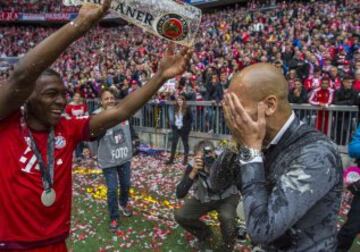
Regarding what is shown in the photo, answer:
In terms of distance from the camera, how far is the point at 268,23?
20172 mm

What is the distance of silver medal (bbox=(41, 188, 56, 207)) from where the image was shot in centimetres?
230

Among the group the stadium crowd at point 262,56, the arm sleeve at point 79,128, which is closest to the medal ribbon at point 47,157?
the arm sleeve at point 79,128

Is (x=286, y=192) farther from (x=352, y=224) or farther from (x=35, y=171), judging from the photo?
(x=352, y=224)

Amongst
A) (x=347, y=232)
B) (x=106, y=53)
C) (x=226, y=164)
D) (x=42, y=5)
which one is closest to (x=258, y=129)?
(x=226, y=164)

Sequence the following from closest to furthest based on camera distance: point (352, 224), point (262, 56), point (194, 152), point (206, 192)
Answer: point (352, 224) → point (206, 192) → point (194, 152) → point (262, 56)

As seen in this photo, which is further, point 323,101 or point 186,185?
point 323,101

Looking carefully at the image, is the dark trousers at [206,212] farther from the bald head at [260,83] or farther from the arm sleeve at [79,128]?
the bald head at [260,83]

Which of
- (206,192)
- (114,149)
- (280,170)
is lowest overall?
(206,192)

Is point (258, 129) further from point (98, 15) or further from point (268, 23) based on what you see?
point (268, 23)

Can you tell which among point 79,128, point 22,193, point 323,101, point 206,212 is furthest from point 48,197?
point 323,101

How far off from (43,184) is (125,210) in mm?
4277

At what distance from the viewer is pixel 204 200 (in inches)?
189

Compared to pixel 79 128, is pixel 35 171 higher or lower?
lower

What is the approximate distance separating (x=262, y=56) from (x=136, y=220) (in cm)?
893
